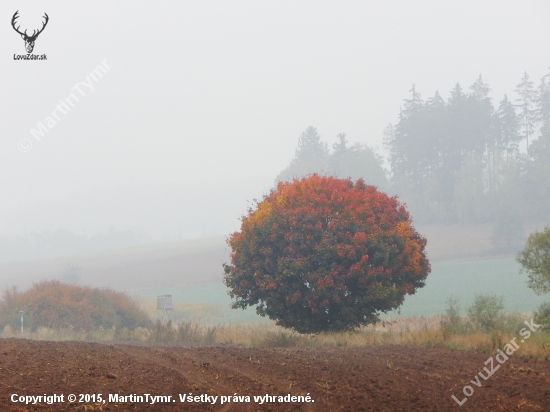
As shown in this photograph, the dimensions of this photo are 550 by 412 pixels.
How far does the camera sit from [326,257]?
20922 mm

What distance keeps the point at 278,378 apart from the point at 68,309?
86.5 feet

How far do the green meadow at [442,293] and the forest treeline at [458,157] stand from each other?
21.3 metres

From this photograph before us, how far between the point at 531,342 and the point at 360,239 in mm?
6655

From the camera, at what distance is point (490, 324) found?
20016 mm

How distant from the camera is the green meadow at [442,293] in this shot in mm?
44128

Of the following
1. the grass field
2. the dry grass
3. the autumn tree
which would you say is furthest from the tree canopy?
the grass field

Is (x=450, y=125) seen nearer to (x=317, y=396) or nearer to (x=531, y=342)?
(x=531, y=342)

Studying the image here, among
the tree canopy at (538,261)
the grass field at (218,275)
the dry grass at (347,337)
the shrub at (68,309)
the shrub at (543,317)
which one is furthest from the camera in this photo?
the grass field at (218,275)

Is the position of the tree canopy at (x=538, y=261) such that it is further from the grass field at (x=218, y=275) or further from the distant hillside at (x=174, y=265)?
the distant hillside at (x=174, y=265)

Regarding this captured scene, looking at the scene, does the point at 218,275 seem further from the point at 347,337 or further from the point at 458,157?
the point at 347,337

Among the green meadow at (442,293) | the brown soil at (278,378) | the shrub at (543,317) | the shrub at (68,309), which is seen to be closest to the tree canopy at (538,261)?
the shrub at (543,317)

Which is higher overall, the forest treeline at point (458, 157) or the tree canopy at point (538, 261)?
the forest treeline at point (458, 157)

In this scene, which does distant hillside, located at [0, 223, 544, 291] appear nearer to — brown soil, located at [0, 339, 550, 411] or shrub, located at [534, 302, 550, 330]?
shrub, located at [534, 302, 550, 330]

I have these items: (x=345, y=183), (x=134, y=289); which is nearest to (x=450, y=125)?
(x=134, y=289)
